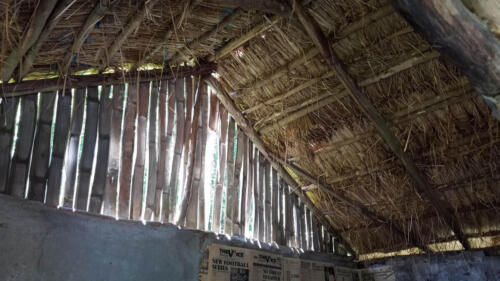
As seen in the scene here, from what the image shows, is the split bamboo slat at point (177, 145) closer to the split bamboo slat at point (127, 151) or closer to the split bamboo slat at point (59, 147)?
the split bamboo slat at point (127, 151)

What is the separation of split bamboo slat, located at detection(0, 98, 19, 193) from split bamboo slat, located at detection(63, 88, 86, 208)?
385 millimetres

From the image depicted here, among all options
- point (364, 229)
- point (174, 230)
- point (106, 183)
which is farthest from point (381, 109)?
point (106, 183)

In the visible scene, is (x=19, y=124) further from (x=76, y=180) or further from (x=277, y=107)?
(x=277, y=107)

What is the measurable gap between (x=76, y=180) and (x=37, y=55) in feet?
3.06

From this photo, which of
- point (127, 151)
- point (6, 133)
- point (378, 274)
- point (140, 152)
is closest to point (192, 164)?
point (140, 152)

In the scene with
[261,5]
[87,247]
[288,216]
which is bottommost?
[87,247]

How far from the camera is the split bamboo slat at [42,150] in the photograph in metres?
2.73

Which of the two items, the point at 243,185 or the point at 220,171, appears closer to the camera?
the point at 220,171

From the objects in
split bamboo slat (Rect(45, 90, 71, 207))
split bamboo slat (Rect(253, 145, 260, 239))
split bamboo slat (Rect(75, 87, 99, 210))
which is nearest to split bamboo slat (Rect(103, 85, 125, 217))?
split bamboo slat (Rect(75, 87, 99, 210))

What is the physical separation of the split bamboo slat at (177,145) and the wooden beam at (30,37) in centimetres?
144

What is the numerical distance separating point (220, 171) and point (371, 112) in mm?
1557

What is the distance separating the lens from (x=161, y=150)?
3494 mm

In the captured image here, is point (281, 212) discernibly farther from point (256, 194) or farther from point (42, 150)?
point (42, 150)

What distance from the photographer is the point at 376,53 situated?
327 centimetres
